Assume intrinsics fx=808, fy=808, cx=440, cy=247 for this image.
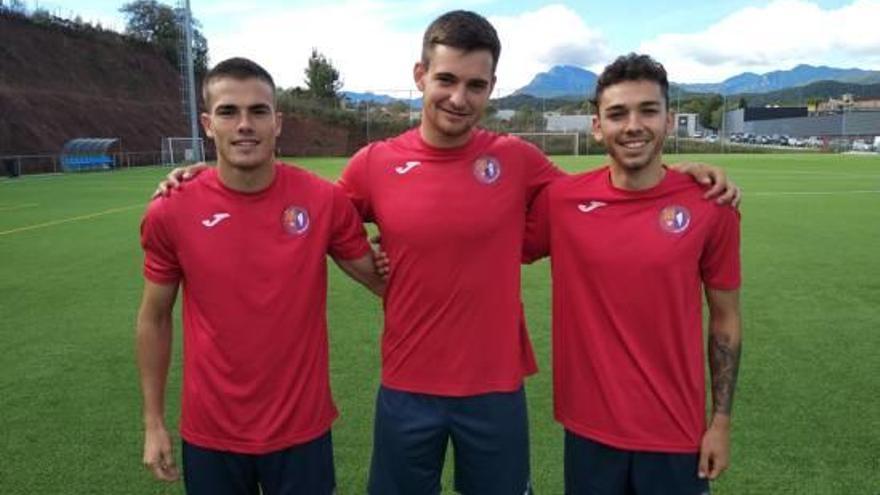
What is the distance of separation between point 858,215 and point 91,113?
142 feet

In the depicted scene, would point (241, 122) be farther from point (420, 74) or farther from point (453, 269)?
point (453, 269)

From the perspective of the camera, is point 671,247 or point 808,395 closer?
point 671,247

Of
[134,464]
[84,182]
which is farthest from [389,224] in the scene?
[84,182]

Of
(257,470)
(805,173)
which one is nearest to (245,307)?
(257,470)

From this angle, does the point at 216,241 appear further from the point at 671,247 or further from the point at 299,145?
the point at 299,145

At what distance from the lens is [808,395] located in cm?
504

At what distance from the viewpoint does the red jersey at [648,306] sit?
2609 mm

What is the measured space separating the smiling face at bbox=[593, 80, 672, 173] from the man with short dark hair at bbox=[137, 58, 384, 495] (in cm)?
101

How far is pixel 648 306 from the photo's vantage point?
261 centimetres

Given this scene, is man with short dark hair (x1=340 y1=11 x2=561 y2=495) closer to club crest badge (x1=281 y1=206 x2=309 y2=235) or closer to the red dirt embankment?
club crest badge (x1=281 y1=206 x2=309 y2=235)

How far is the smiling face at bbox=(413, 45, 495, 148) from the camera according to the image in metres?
2.72

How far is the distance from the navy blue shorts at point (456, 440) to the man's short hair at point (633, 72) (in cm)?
111

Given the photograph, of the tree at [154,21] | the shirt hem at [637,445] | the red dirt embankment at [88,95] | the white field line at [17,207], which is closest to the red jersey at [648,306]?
the shirt hem at [637,445]

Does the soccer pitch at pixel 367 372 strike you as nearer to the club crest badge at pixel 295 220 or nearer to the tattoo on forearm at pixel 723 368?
the club crest badge at pixel 295 220
